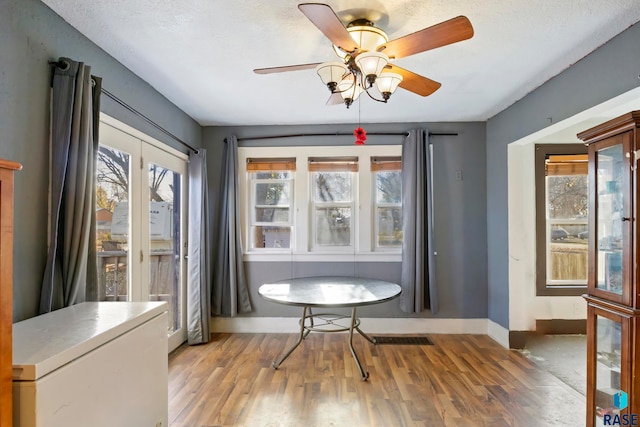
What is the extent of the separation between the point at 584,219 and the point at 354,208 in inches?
107

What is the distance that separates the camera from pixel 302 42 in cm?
216

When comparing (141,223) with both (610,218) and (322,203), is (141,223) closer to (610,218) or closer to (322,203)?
(322,203)

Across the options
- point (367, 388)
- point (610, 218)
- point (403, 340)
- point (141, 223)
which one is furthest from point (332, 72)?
point (403, 340)

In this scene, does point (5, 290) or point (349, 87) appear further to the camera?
point (349, 87)

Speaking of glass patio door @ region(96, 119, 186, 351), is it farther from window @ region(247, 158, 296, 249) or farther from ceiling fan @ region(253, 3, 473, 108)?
ceiling fan @ region(253, 3, 473, 108)

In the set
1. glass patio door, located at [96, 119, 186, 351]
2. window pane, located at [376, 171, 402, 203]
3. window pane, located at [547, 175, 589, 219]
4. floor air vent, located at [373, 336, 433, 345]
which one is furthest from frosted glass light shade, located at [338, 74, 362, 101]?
window pane, located at [547, 175, 589, 219]

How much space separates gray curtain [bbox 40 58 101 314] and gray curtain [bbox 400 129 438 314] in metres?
2.97

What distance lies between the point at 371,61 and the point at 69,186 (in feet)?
5.62

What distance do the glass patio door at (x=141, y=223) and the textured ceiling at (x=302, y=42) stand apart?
0.55 metres

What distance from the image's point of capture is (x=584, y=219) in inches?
156

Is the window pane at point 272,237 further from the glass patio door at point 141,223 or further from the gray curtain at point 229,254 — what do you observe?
the glass patio door at point 141,223

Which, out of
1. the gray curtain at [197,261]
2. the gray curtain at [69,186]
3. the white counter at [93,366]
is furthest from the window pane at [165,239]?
the white counter at [93,366]

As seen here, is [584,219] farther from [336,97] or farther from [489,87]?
[336,97]

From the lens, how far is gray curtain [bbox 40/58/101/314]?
1.76 m
